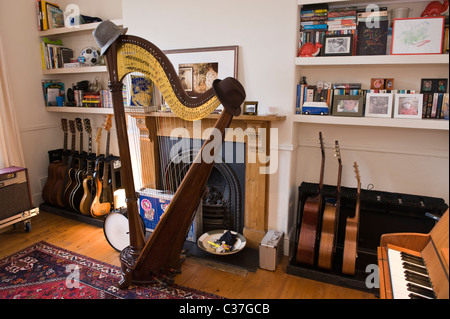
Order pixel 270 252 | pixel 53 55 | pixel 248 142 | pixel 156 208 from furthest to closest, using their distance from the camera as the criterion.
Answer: pixel 53 55 < pixel 156 208 < pixel 248 142 < pixel 270 252

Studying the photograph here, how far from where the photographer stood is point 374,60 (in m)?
1.96

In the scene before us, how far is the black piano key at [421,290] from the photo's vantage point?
1.00 metres

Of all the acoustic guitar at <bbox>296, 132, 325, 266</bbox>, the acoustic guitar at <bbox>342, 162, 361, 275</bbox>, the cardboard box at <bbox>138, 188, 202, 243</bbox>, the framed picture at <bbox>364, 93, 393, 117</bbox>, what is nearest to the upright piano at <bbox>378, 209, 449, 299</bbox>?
the acoustic guitar at <bbox>342, 162, 361, 275</bbox>

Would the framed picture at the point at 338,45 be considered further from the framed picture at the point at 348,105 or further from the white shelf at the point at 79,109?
the white shelf at the point at 79,109

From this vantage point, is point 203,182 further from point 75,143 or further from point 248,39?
point 75,143

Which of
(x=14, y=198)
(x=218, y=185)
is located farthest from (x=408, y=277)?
(x=14, y=198)

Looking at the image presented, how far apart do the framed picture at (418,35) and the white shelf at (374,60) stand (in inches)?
1.6

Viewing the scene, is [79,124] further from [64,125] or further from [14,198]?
[14,198]

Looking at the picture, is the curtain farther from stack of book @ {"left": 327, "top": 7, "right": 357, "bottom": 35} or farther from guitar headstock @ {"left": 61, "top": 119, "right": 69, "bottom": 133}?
stack of book @ {"left": 327, "top": 7, "right": 357, "bottom": 35}

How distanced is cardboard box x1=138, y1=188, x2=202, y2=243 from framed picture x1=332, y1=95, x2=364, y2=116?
1.37 m

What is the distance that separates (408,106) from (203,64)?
1514 millimetres

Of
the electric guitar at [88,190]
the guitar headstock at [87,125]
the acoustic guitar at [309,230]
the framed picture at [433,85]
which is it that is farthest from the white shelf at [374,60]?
the guitar headstock at [87,125]

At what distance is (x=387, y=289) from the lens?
42.7 inches
